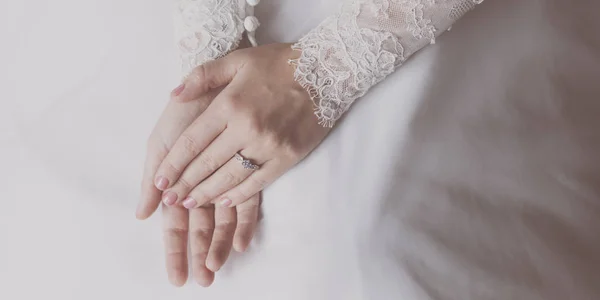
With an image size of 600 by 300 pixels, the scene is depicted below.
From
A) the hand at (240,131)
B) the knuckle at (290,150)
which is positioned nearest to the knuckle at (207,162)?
the hand at (240,131)

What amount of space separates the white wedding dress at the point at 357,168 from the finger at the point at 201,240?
0.09ft

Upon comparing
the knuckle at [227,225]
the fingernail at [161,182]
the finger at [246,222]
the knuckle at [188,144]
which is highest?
the knuckle at [188,144]

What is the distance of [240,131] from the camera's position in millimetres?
765

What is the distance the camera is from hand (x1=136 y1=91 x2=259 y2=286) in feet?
2.57

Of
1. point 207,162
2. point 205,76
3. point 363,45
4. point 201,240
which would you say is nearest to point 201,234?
point 201,240

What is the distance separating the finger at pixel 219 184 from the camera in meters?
0.78

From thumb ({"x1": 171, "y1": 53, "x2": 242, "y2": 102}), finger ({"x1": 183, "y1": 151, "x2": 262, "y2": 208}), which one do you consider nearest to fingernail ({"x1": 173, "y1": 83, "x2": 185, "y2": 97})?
thumb ({"x1": 171, "y1": 53, "x2": 242, "y2": 102})

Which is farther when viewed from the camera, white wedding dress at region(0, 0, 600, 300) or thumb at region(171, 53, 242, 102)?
thumb at region(171, 53, 242, 102)

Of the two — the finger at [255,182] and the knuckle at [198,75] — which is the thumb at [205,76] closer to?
the knuckle at [198,75]

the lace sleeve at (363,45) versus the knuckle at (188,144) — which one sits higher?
the lace sleeve at (363,45)

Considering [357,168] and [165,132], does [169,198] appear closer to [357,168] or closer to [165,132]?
[165,132]

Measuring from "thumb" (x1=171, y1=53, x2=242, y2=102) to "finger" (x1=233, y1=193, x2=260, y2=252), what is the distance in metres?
0.17

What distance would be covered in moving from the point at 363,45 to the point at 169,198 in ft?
1.13

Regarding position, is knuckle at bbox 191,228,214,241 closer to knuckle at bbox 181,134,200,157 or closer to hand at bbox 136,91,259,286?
hand at bbox 136,91,259,286
